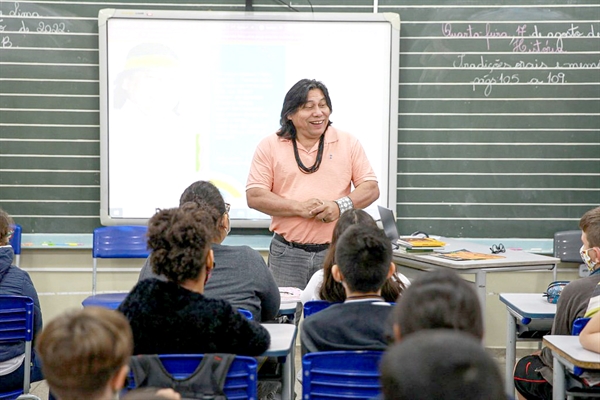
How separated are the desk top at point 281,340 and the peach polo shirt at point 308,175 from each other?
3.94ft

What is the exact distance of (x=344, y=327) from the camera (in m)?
2.01

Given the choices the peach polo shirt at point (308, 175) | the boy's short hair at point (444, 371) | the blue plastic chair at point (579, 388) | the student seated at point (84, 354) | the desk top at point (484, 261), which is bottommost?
the blue plastic chair at point (579, 388)

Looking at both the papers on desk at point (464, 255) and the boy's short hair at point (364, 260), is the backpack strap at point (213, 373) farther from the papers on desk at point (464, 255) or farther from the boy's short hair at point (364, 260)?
the papers on desk at point (464, 255)

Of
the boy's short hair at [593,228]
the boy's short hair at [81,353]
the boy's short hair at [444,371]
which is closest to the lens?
the boy's short hair at [444,371]

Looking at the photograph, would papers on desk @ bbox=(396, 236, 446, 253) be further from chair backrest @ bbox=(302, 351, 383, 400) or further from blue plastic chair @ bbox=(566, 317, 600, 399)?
chair backrest @ bbox=(302, 351, 383, 400)

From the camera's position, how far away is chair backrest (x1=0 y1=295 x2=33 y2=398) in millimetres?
2742

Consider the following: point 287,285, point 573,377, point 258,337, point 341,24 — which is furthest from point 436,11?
point 258,337

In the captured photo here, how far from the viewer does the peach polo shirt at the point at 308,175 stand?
3562 millimetres

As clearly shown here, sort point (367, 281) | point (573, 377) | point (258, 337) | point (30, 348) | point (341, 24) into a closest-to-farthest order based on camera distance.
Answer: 1. point (258, 337)
2. point (367, 281)
3. point (573, 377)
4. point (30, 348)
5. point (341, 24)

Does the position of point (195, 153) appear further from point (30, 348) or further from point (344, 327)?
point (344, 327)

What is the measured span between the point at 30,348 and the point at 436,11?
3222mm

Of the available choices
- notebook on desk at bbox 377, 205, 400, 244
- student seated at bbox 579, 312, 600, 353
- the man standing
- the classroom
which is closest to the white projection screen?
the classroom

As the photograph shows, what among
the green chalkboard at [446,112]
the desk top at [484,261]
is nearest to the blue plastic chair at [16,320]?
the green chalkboard at [446,112]

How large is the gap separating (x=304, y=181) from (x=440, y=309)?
2181 mm
